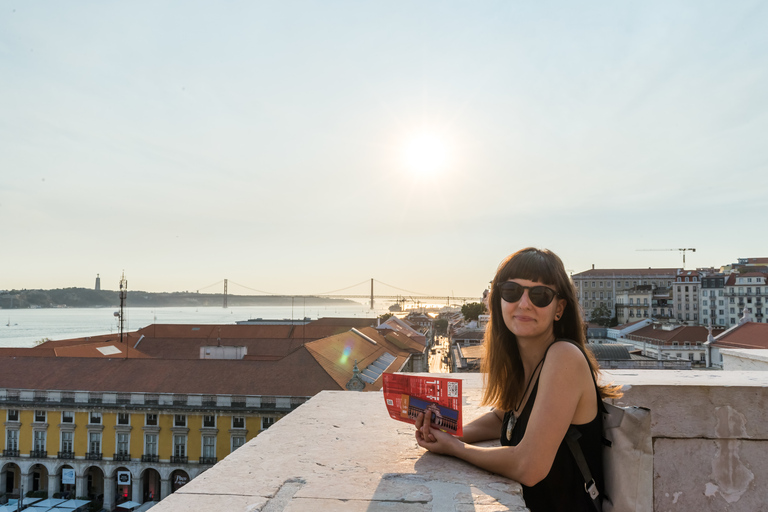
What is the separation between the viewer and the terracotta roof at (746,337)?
20844mm

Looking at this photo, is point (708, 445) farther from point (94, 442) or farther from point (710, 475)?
point (94, 442)

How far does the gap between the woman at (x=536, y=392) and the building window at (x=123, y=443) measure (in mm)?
25002

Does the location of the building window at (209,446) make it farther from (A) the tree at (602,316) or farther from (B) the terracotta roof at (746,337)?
(A) the tree at (602,316)

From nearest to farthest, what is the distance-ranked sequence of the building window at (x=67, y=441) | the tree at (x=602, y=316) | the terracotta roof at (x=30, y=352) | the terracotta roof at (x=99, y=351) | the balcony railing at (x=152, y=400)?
the balcony railing at (x=152, y=400) < the building window at (x=67, y=441) < the terracotta roof at (x=30, y=352) < the terracotta roof at (x=99, y=351) < the tree at (x=602, y=316)

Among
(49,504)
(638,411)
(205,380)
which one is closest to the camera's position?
(638,411)

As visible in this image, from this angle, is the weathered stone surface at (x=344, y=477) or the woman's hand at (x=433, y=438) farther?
the woman's hand at (x=433, y=438)

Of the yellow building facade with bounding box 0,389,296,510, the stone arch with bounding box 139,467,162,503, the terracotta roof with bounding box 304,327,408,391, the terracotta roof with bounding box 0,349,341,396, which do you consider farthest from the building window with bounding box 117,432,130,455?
the terracotta roof with bounding box 304,327,408,391

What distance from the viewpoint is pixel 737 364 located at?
4.47 metres

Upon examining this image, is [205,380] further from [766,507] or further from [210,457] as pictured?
[766,507]

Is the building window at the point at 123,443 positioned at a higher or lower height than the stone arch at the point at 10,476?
higher

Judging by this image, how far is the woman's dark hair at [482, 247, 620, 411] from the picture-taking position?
185cm

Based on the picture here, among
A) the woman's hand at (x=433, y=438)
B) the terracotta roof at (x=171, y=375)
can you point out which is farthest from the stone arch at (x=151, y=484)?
the woman's hand at (x=433, y=438)

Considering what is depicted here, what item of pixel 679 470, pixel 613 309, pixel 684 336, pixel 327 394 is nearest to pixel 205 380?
pixel 327 394

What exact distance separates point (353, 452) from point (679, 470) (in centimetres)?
118
